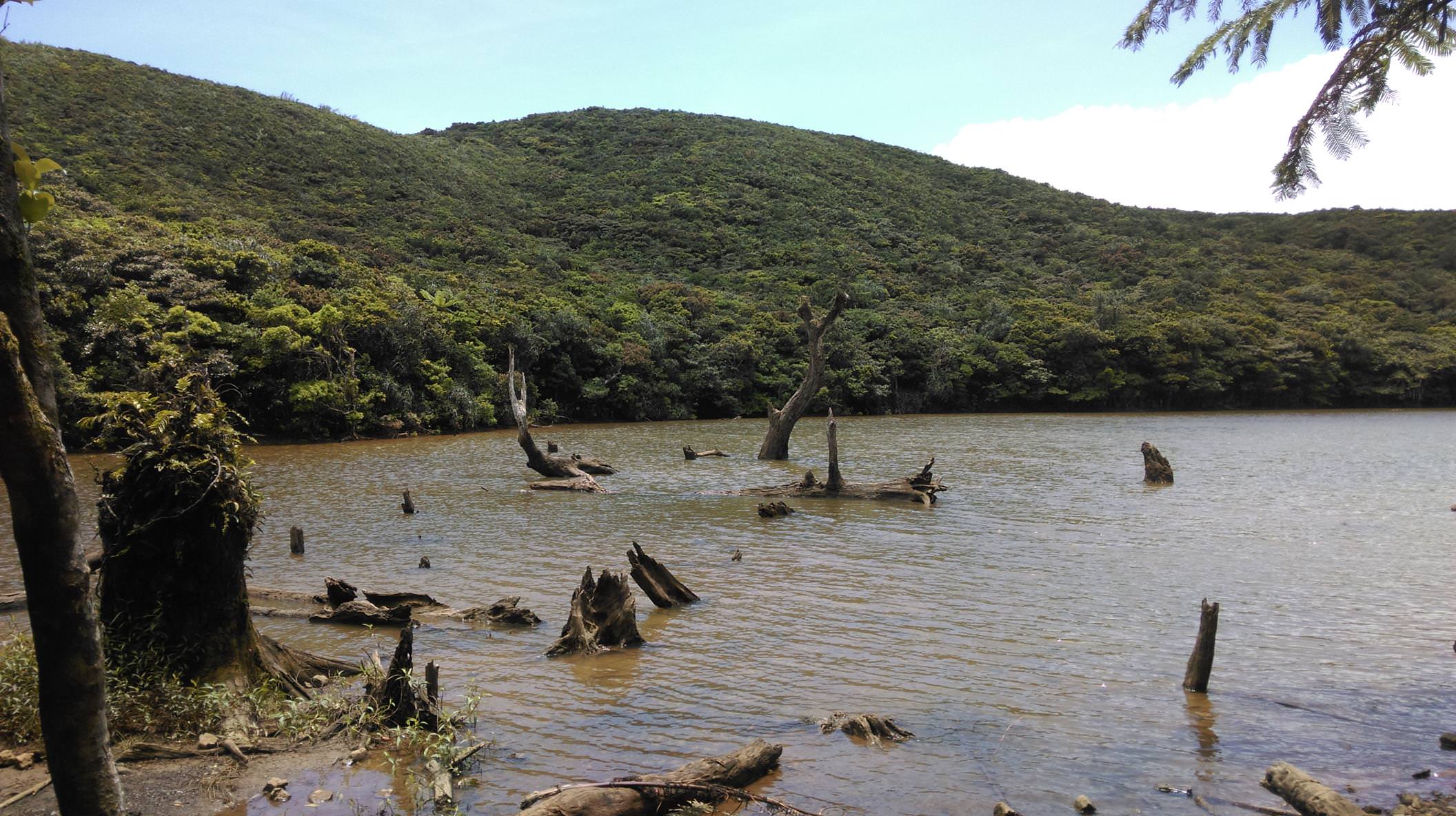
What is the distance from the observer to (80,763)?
10.2 ft

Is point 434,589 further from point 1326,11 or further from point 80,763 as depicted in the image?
point 1326,11

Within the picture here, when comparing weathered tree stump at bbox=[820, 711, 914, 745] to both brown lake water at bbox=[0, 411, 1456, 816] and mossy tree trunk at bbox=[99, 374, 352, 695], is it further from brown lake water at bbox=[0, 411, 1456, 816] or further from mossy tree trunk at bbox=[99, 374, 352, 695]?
mossy tree trunk at bbox=[99, 374, 352, 695]

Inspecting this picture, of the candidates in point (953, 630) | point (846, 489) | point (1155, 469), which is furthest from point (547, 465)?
point (1155, 469)

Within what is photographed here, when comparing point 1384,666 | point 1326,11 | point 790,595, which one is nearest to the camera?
point 1326,11

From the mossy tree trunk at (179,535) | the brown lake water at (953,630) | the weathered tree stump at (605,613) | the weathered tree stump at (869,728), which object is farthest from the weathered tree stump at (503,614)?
the weathered tree stump at (869,728)

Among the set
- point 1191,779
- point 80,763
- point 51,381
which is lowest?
point 1191,779

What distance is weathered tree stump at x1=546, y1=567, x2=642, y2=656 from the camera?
9039 mm

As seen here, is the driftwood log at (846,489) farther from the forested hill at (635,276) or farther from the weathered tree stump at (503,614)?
the forested hill at (635,276)

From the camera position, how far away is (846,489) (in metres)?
20.1

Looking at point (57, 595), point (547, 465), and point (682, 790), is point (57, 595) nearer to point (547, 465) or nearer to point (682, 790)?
point (682, 790)

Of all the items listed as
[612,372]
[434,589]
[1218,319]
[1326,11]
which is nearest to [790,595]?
[434,589]

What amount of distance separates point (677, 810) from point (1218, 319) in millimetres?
66963

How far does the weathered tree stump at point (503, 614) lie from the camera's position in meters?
9.80

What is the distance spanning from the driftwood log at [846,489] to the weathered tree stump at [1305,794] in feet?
44.5
